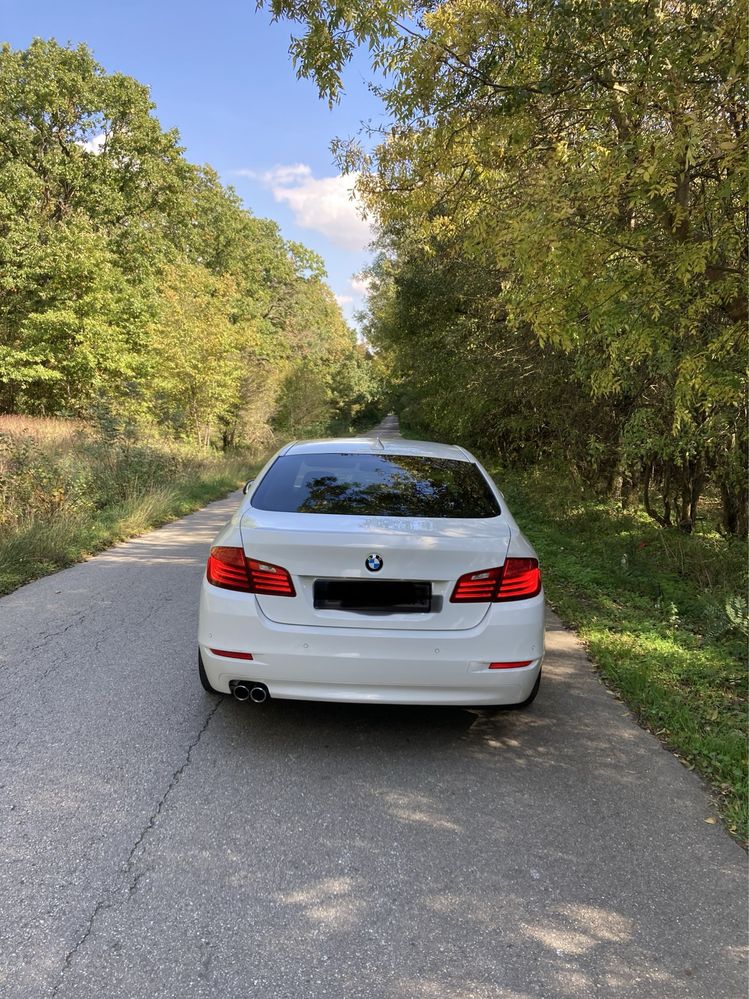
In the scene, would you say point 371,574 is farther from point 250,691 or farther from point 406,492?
point 250,691

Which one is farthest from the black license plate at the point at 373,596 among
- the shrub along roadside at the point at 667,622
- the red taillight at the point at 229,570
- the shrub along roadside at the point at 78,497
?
the shrub along roadside at the point at 78,497

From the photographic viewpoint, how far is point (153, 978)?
1.85 meters

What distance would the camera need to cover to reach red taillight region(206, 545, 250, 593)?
3.07m

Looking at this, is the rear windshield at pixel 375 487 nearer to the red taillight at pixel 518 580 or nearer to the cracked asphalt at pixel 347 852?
the red taillight at pixel 518 580

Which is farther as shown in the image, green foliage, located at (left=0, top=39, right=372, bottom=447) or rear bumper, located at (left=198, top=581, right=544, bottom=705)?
green foliage, located at (left=0, top=39, right=372, bottom=447)

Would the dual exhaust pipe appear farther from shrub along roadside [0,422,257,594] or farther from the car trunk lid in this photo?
shrub along roadside [0,422,257,594]

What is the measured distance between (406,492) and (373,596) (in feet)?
2.57

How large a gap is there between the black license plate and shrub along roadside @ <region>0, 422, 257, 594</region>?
466cm

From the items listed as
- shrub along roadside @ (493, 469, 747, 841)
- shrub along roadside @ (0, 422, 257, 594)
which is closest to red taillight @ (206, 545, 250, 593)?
shrub along roadside @ (493, 469, 747, 841)

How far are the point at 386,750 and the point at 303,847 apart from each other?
85cm

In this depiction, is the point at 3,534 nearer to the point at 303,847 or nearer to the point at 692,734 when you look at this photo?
the point at 303,847

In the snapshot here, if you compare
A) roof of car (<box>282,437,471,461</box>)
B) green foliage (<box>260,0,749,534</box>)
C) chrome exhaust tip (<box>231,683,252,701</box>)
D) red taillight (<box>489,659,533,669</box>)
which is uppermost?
green foliage (<box>260,0,749,534</box>)

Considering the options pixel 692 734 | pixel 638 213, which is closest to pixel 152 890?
pixel 692 734

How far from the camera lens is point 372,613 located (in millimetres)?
3010
